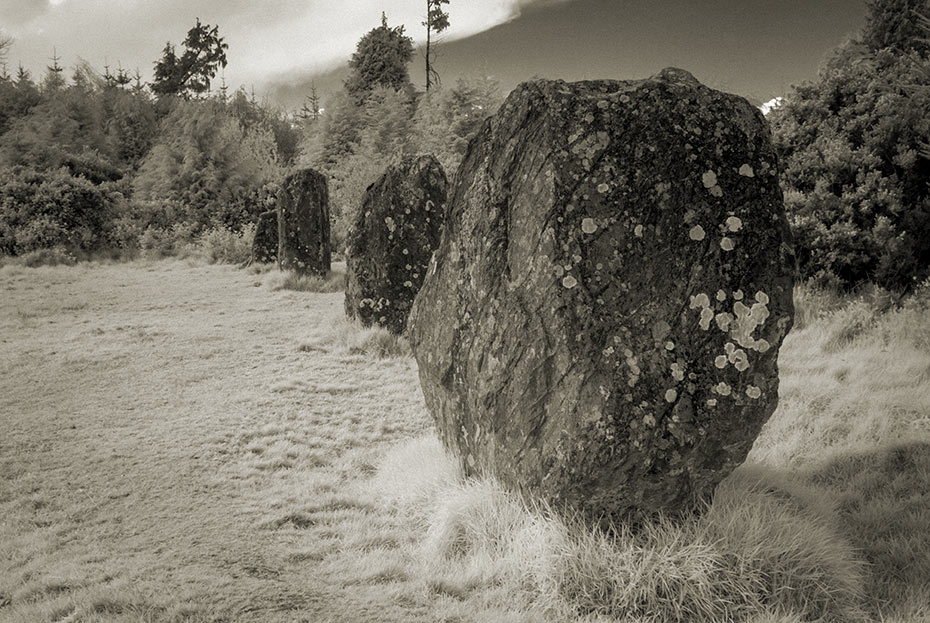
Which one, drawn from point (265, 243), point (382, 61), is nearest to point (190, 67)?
point (382, 61)

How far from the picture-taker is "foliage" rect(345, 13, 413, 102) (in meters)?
38.0

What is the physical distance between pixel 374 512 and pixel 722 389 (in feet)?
8.00

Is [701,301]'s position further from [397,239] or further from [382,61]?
[382,61]

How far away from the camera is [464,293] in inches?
157

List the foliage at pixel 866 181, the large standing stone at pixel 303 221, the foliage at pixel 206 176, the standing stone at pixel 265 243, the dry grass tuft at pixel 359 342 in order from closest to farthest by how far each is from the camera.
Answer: the dry grass tuft at pixel 359 342
the foliage at pixel 866 181
the large standing stone at pixel 303 221
the standing stone at pixel 265 243
the foliage at pixel 206 176

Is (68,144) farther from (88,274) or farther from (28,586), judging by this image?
(28,586)

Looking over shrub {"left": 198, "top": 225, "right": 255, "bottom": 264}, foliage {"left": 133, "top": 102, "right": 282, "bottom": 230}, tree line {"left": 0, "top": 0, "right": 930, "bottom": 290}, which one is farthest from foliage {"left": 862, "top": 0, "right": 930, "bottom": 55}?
foliage {"left": 133, "top": 102, "right": 282, "bottom": 230}

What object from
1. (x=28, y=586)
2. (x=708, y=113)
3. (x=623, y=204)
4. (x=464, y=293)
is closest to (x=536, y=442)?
(x=464, y=293)

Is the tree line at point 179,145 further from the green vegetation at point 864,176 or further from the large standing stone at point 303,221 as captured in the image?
the green vegetation at point 864,176

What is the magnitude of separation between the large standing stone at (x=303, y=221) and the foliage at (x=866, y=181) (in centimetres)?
971

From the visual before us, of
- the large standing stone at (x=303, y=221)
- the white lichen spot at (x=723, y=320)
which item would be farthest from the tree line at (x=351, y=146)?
the white lichen spot at (x=723, y=320)

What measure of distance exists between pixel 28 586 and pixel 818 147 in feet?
39.1

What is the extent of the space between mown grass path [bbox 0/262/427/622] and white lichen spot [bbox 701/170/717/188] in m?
2.82

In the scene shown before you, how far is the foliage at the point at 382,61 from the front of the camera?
1497 inches
